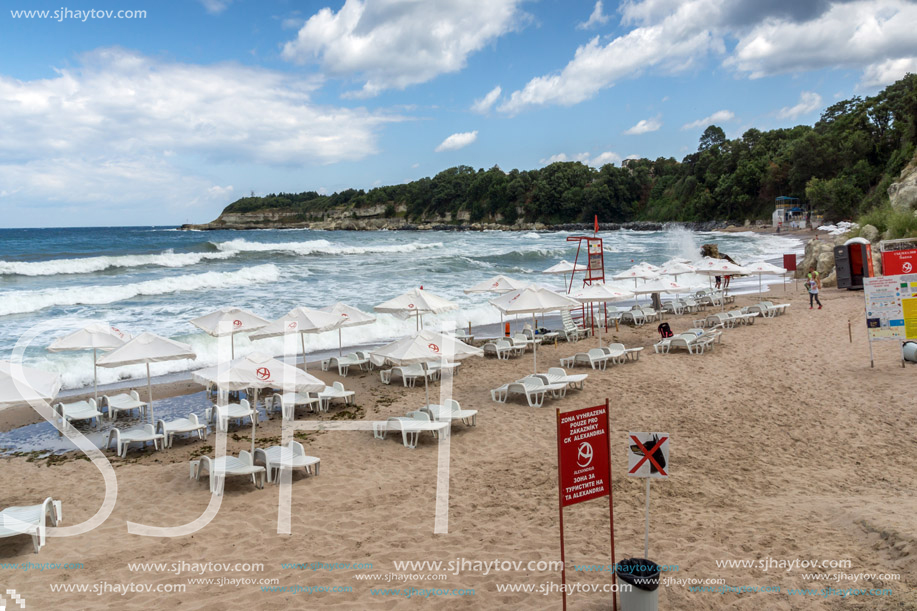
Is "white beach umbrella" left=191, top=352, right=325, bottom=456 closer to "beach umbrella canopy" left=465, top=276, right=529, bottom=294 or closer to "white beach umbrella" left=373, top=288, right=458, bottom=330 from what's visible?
"white beach umbrella" left=373, top=288, right=458, bottom=330

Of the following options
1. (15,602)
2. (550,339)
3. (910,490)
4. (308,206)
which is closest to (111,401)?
(15,602)

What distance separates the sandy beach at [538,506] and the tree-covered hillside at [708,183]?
41.1 meters

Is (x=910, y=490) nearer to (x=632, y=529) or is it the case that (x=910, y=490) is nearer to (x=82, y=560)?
(x=632, y=529)

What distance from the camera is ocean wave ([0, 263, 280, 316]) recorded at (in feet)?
78.8

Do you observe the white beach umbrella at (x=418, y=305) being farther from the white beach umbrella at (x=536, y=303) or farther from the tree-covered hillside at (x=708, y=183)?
the tree-covered hillside at (x=708, y=183)

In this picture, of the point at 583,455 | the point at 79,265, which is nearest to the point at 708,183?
the point at 79,265

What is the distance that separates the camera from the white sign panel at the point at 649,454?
4754mm

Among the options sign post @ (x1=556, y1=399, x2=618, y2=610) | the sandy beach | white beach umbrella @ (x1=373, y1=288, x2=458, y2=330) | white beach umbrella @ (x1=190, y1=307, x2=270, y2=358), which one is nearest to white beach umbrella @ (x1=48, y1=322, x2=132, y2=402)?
white beach umbrella @ (x1=190, y1=307, x2=270, y2=358)

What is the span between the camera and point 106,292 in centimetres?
2655

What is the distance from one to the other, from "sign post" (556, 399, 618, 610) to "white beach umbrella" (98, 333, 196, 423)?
7.57 m

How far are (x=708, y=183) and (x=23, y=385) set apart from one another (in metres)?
92.8

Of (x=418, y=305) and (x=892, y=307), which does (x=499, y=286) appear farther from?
(x=892, y=307)

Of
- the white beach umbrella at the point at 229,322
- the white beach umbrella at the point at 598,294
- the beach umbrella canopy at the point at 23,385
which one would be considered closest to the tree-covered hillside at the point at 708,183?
the white beach umbrella at the point at 598,294

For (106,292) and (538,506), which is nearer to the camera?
(538,506)
